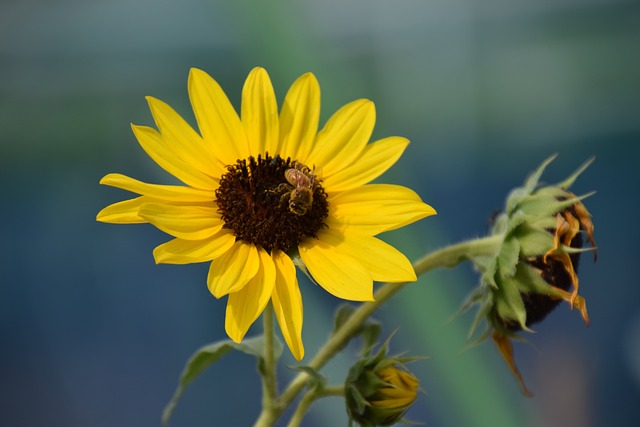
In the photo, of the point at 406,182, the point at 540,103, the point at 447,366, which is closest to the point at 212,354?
the point at 447,366

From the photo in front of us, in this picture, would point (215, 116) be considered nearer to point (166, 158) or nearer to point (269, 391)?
point (166, 158)

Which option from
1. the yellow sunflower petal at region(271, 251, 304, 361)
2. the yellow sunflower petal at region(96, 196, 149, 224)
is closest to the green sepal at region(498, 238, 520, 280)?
the yellow sunflower petal at region(271, 251, 304, 361)

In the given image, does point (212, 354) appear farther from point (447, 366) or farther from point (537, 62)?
point (537, 62)

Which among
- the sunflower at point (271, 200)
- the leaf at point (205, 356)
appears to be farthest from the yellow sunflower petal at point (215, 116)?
the leaf at point (205, 356)

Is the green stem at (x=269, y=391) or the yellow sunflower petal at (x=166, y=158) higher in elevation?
the yellow sunflower petal at (x=166, y=158)

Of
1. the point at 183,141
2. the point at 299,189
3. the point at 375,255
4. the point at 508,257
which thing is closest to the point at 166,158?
the point at 183,141

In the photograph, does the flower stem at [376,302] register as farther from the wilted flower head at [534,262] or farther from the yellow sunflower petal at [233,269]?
the yellow sunflower petal at [233,269]
